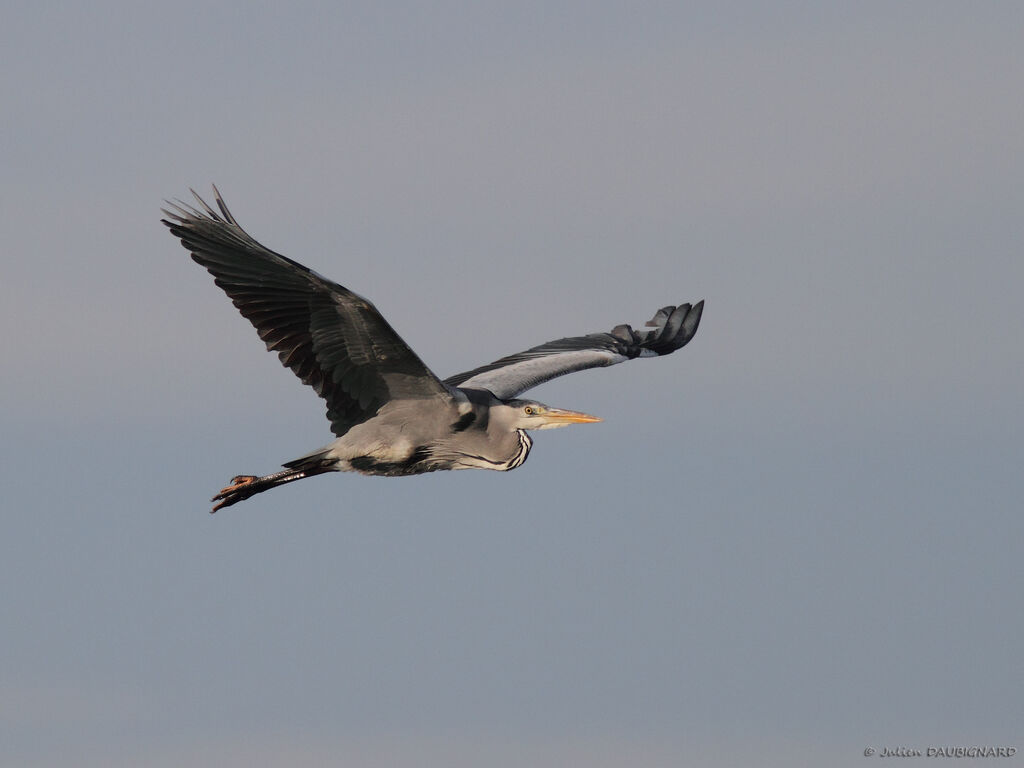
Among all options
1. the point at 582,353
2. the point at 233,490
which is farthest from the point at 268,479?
the point at 582,353

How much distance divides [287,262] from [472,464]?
10.9 ft

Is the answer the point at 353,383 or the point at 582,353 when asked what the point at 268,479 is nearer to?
the point at 353,383

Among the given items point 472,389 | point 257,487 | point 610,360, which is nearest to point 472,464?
point 472,389

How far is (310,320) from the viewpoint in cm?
1593

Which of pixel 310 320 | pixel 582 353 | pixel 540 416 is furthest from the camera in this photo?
pixel 582 353

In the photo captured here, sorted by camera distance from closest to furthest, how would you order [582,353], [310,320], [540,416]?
[310,320], [540,416], [582,353]

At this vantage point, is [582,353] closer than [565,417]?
No

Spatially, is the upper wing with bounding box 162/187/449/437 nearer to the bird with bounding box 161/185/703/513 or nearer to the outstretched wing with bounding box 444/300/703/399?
the bird with bounding box 161/185/703/513

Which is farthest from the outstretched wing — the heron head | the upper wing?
the upper wing

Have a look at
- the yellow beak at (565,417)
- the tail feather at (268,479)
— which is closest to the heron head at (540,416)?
the yellow beak at (565,417)

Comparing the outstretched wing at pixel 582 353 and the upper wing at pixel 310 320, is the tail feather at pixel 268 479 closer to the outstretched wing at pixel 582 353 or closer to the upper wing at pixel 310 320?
the upper wing at pixel 310 320

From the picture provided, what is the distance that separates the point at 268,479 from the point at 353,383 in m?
1.67

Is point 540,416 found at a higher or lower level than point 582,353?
lower

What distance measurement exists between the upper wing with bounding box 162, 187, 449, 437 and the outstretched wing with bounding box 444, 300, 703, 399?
198 centimetres
